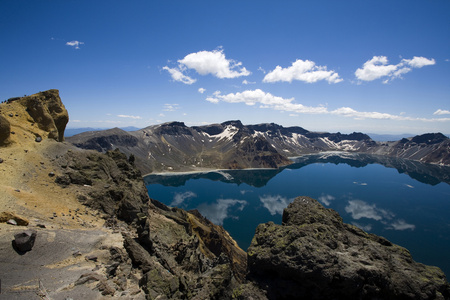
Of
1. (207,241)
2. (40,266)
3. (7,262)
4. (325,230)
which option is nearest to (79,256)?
(40,266)

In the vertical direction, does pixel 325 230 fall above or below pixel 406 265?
above

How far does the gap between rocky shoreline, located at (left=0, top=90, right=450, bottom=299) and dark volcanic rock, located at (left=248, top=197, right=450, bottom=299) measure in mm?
68

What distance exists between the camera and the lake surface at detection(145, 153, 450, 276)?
89.4 m

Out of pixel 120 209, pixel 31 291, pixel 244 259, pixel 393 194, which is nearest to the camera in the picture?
pixel 31 291

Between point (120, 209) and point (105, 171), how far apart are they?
12.4 metres

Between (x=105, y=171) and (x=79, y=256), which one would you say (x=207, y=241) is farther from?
(x=79, y=256)

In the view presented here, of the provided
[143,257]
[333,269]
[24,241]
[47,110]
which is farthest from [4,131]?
[333,269]

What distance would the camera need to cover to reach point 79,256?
1855 cm

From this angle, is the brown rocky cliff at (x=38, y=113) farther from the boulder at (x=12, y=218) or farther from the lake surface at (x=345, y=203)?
the lake surface at (x=345, y=203)

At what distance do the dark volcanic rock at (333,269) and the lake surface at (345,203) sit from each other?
67.8m

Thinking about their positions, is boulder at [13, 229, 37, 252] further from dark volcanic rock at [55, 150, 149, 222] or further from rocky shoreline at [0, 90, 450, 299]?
dark volcanic rock at [55, 150, 149, 222]

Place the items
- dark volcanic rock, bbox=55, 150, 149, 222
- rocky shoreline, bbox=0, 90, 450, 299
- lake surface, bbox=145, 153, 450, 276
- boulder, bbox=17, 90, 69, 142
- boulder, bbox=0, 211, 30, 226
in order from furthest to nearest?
lake surface, bbox=145, 153, 450, 276, boulder, bbox=17, 90, 69, 142, dark volcanic rock, bbox=55, 150, 149, 222, boulder, bbox=0, 211, 30, 226, rocky shoreline, bbox=0, 90, 450, 299

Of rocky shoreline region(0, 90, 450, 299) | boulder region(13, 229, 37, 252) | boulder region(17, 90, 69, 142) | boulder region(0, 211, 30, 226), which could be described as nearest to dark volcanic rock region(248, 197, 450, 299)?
rocky shoreline region(0, 90, 450, 299)

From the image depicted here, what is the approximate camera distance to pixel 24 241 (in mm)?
15898
